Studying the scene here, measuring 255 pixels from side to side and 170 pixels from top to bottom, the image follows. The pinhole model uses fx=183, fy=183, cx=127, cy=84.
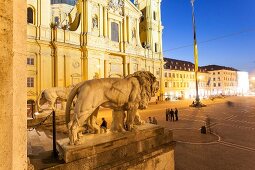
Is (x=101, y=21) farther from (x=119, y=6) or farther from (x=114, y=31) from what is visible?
(x=119, y=6)

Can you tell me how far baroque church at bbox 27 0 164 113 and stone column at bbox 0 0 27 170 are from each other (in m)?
16.9

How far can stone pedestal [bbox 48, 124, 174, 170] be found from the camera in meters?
3.29

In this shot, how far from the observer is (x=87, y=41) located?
1147 inches

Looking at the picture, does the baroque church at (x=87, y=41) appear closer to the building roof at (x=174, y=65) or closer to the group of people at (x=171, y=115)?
the group of people at (x=171, y=115)

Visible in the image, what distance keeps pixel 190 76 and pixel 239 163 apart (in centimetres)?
5756

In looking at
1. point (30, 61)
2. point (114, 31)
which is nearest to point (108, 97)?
point (30, 61)

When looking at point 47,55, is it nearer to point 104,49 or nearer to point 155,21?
point 104,49

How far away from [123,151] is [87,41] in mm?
27293

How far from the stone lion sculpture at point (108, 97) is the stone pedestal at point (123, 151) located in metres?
0.26

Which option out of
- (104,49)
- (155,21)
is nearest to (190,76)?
(155,21)

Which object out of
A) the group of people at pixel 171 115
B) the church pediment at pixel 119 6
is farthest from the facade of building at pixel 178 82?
the group of people at pixel 171 115

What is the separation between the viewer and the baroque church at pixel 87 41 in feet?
81.2

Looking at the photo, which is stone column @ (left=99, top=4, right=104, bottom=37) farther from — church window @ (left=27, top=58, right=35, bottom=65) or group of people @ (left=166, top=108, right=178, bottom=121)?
group of people @ (left=166, top=108, right=178, bottom=121)

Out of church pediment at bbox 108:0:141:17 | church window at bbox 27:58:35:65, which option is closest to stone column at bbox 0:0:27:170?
church window at bbox 27:58:35:65
